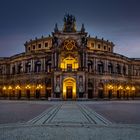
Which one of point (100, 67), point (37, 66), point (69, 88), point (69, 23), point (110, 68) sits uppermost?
point (69, 23)

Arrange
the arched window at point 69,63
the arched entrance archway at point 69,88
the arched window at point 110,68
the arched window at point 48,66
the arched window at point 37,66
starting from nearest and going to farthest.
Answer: the arched entrance archway at point 69,88 → the arched window at point 69,63 → the arched window at point 48,66 → the arched window at point 37,66 → the arched window at point 110,68

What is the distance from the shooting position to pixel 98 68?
77375 mm

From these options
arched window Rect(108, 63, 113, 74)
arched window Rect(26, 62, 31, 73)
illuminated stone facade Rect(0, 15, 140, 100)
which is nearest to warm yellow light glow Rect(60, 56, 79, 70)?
illuminated stone facade Rect(0, 15, 140, 100)

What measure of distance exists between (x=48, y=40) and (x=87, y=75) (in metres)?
21.6

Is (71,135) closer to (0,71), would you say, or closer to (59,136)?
(59,136)

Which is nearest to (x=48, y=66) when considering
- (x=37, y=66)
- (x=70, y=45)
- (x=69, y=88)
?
(x=37, y=66)

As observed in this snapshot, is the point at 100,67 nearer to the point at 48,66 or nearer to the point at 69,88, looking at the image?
the point at 69,88

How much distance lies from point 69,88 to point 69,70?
5.65m

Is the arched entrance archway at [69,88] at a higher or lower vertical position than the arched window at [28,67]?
lower

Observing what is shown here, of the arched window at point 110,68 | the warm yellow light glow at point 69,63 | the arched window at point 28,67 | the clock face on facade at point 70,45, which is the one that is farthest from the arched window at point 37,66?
the arched window at point 110,68

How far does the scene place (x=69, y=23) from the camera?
77.2m

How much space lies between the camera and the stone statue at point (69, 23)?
74.8 metres

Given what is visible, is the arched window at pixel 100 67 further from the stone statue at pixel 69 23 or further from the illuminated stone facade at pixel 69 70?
the stone statue at pixel 69 23

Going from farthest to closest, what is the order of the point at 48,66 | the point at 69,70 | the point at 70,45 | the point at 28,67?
the point at 28,67 → the point at 48,66 → the point at 70,45 → the point at 69,70
